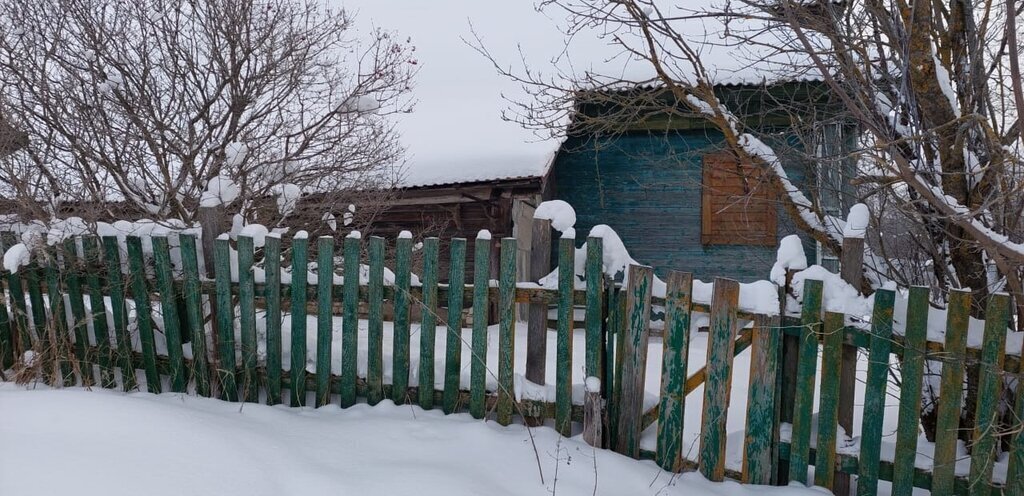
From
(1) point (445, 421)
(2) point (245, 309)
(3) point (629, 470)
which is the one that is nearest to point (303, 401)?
(2) point (245, 309)

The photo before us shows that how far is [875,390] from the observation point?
10.4 ft

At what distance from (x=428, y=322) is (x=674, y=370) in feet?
4.63

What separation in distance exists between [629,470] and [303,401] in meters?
2.06

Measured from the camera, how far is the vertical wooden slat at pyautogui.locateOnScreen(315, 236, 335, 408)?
3.89 meters

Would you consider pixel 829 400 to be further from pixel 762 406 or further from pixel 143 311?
pixel 143 311

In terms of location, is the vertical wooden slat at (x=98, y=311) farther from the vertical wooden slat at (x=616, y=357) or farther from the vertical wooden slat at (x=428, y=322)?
the vertical wooden slat at (x=616, y=357)

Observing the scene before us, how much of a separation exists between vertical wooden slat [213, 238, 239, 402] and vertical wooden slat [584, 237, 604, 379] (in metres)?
2.27

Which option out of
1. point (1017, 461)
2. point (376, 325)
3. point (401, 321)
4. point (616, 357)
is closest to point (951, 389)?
point (1017, 461)

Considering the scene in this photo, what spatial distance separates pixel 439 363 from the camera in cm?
408

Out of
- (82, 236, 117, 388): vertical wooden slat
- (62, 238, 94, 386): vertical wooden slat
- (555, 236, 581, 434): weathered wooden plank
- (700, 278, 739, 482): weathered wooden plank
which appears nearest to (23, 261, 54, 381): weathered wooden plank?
(62, 238, 94, 386): vertical wooden slat

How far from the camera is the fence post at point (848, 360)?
10.9 feet

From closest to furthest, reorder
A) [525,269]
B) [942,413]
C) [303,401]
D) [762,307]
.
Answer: [942,413]
[762,307]
[303,401]
[525,269]

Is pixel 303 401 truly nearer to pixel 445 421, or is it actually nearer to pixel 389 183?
pixel 445 421

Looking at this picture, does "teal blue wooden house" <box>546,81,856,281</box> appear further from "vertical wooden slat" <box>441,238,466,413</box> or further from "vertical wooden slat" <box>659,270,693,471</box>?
"vertical wooden slat" <box>659,270,693,471</box>
